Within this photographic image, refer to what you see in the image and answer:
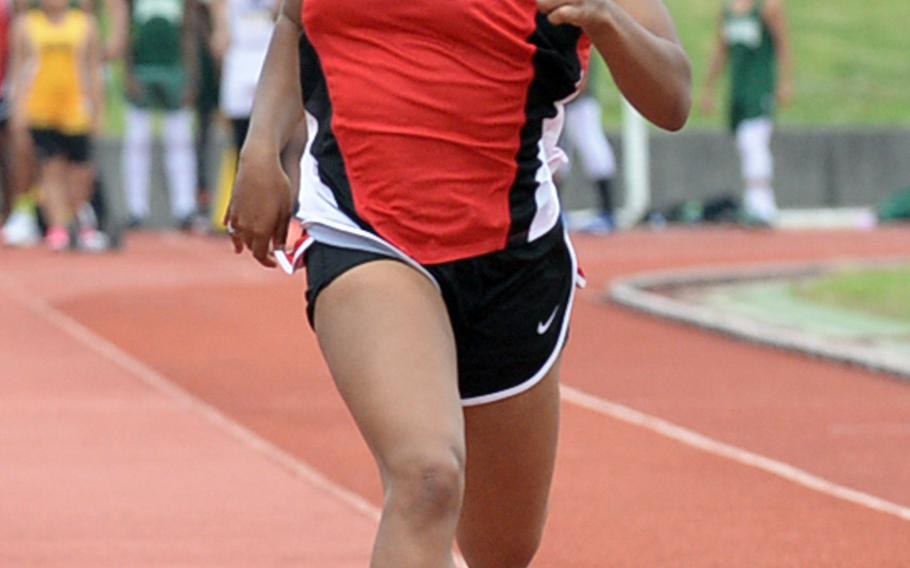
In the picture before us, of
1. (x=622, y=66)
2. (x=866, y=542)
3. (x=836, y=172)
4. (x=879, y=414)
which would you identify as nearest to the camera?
(x=622, y=66)

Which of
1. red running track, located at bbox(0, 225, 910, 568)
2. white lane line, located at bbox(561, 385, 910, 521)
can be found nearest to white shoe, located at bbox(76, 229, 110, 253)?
red running track, located at bbox(0, 225, 910, 568)

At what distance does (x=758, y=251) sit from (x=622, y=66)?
14.4 m

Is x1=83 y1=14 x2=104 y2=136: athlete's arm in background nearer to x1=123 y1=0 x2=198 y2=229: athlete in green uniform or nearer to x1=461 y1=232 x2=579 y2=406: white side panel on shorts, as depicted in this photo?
x1=123 y1=0 x2=198 y2=229: athlete in green uniform

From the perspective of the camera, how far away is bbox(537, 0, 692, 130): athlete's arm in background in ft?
14.3

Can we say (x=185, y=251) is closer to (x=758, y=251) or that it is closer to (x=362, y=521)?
(x=758, y=251)

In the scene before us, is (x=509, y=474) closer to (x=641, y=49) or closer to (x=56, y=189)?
(x=641, y=49)

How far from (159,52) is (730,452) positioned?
36.9 ft

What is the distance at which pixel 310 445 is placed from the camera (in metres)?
9.42

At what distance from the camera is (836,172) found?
986 inches

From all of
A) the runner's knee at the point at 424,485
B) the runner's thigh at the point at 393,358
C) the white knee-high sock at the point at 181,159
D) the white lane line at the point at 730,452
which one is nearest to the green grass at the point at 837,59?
the white knee-high sock at the point at 181,159

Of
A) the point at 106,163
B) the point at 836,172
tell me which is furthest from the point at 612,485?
the point at 836,172

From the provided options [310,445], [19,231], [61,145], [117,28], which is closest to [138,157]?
[117,28]

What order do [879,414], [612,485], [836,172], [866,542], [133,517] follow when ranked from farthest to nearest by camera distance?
1. [836,172]
2. [879,414]
3. [612,485]
4. [133,517]
5. [866,542]

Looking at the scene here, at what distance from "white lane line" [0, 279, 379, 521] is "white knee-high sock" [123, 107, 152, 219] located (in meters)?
4.23
